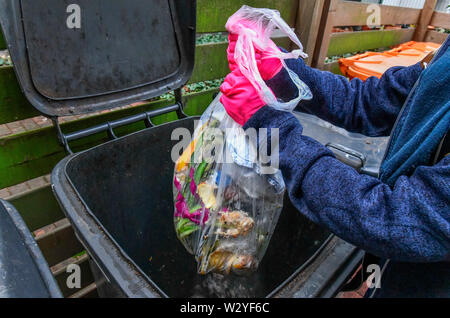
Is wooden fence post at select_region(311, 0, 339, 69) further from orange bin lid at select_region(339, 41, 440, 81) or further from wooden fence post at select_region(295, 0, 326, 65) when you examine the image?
orange bin lid at select_region(339, 41, 440, 81)

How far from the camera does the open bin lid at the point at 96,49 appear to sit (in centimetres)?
83

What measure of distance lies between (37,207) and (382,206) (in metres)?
1.21

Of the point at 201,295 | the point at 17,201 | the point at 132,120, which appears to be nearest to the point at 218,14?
the point at 132,120

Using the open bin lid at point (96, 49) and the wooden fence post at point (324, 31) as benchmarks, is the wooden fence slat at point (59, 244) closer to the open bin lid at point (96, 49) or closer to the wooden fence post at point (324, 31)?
the open bin lid at point (96, 49)

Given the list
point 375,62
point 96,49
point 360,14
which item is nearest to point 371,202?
point 96,49

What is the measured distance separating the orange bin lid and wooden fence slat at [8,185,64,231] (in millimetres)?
1730

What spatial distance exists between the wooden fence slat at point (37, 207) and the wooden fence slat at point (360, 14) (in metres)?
1.87

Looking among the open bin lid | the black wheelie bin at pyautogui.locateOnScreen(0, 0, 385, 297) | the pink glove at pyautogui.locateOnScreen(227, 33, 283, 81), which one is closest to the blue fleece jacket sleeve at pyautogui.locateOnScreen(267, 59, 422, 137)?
the pink glove at pyautogui.locateOnScreen(227, 33, 283, 81)

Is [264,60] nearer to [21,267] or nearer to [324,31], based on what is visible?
[21,267]

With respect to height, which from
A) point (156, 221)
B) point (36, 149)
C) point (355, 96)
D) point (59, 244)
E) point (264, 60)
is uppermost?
point (264, 60)

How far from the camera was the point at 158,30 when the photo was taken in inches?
44.3

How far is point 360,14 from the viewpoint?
201 cm

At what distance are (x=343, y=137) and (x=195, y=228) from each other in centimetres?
89

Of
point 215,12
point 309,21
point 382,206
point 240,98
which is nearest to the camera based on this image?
point 382,206
